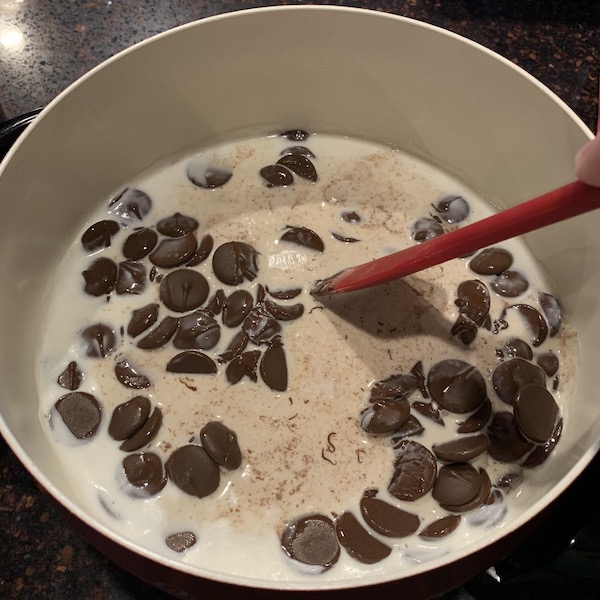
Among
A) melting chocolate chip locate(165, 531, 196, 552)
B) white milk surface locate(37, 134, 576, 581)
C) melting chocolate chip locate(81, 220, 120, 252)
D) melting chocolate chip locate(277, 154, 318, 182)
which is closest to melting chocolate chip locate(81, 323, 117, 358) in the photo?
white milk surface locate(37, 134, 576, 581)

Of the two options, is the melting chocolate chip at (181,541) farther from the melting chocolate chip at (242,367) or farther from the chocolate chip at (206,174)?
the chocolate chip at (206,174)

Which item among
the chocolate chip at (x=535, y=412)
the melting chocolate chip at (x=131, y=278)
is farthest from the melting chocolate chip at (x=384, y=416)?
the melting chocolate chip at (x=131, y=278)

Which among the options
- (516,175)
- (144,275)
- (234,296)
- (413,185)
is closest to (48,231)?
(144,275)

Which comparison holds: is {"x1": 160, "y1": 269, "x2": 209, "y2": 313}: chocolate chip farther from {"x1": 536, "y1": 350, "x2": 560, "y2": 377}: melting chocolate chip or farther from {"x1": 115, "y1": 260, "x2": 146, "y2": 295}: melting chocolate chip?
{"x1": 536, "y1": 350, "x2": 560, "y2": 377}: melting chocolate chip

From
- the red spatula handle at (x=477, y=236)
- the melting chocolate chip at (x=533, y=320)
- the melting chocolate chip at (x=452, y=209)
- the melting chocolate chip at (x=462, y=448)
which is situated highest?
the red spatula handle at (x=477, y=236)

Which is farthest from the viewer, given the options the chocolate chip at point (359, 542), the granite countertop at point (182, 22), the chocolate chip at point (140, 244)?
the granite countertop at point (182, 22)

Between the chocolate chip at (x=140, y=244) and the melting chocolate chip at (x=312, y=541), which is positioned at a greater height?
the chocolate chip at (x=140, y=244)
